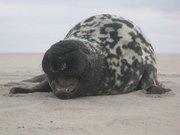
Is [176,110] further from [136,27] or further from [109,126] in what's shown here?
[136,27]

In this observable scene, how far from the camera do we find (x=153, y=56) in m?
7.89

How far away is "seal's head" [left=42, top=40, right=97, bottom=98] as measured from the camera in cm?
632

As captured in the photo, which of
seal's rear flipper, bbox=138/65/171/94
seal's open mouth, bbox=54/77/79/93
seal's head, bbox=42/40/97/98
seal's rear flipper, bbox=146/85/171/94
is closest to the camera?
seal's head, bbox=42/40/97/98

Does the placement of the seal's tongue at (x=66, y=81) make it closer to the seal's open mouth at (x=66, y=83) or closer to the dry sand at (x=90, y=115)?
the seal's open mouth at (x=66, y=83)

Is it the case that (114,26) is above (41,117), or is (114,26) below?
above

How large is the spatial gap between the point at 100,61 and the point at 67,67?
0.85 metres

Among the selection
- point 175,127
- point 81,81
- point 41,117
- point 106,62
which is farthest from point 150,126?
point 106,62

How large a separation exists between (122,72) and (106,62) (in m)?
0.28

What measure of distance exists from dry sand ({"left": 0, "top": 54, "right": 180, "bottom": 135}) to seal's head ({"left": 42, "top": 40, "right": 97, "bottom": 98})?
0.16 metres

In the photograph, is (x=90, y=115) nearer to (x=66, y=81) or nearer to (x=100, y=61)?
(x=66, y=81)

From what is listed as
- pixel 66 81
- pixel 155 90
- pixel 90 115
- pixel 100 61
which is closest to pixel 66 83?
pixel 66 81

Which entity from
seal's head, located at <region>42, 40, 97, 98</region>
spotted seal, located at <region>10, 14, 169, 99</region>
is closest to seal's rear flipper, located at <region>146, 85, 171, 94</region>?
spotted seal, located at <region>10, 14, 169, 99</region>

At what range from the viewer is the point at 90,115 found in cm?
529

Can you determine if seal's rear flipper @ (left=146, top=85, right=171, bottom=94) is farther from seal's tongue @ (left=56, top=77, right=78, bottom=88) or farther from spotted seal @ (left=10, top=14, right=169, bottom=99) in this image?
seal's tongue @ (left=56, top=77, right=78, bottom=88)
